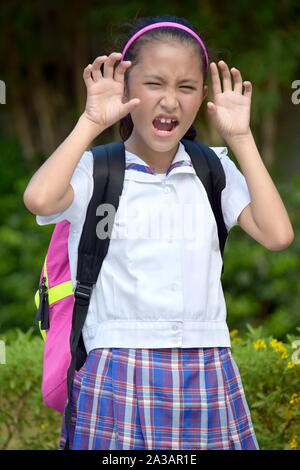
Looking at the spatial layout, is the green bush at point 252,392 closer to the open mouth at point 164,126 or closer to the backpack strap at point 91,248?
the backpack strap at point 91,248

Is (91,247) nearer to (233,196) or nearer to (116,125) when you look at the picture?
(233,196)

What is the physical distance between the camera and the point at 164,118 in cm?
224

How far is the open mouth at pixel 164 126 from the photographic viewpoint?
2.25 m

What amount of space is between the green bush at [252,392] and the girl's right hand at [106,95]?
1.25 metres

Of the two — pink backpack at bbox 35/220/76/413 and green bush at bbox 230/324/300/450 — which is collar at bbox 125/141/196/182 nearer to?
pink backpack at bbox 35/220/76/413

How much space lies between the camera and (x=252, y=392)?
3.28 m

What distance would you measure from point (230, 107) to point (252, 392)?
1335 mm

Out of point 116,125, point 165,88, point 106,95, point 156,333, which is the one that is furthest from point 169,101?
point 116,125

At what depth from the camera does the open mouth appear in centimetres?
225

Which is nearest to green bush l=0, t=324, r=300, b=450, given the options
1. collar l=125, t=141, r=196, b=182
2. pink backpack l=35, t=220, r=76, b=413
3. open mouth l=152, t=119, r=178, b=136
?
pink backpack l=35, t=220, r=76, b=413

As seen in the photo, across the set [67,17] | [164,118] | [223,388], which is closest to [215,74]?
[164,118]

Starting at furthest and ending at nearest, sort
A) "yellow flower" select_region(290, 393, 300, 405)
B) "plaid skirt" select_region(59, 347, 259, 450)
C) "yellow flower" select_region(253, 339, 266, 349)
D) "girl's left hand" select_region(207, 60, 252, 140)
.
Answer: "yellow flower" select_region(253, 339, 266, 349)
"yellow flower" select_region(290, 393, 300, 405)
"girl's left hand" select_region(207, 60, 252, 140)
"plaid skirt" select_region(59, 347, 259, 450)

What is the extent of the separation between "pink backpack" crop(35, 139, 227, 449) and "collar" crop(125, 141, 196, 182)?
0.07 feet
